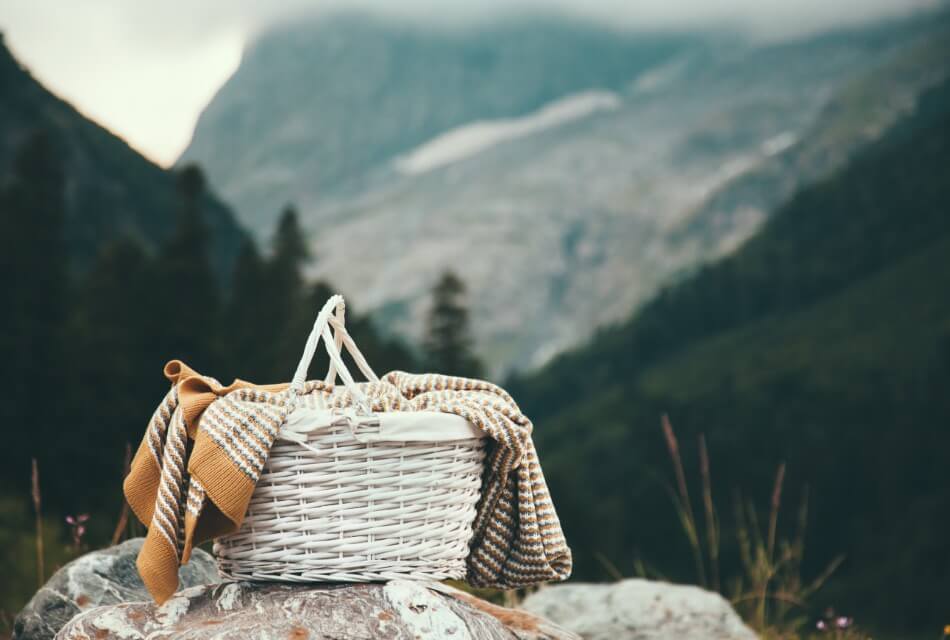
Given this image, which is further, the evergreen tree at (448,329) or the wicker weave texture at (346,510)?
the evergreen tree at (448,329)

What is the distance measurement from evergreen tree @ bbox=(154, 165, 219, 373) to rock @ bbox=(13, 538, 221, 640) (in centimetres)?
3482

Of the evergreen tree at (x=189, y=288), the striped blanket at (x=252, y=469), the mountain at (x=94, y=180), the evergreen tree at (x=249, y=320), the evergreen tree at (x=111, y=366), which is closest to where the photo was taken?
the striped blanket at (x=252, y=469)

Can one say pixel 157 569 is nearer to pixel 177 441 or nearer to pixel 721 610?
pixel 177 441

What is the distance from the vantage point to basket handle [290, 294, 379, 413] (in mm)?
3262

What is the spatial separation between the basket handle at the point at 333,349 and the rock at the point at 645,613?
109 inches

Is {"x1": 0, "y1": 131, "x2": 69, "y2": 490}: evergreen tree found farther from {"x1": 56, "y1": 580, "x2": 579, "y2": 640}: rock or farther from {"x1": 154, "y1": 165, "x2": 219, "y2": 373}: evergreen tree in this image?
{"x1": 56, "y1": 580, "x2": 579, "y2": 640}: rock

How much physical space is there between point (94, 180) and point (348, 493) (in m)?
75.6

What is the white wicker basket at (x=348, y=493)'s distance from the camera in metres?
3.30

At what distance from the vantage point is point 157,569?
3.30 m

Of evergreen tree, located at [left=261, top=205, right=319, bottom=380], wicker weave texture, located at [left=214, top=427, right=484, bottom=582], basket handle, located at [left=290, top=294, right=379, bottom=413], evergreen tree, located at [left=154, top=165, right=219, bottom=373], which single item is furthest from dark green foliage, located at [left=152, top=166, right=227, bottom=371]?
wicker weave texture, located at [left=214, top=427, right=484, bottom=582]

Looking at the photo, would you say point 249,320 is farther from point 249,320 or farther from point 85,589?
point 85,589

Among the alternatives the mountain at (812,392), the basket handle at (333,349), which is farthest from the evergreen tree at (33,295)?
the basket handle at (333,349)

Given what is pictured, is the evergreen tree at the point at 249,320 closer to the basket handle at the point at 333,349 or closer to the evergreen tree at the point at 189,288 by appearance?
the evergreen tree at the point at 189,288

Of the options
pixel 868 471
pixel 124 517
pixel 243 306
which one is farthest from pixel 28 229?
pixel 868 471
